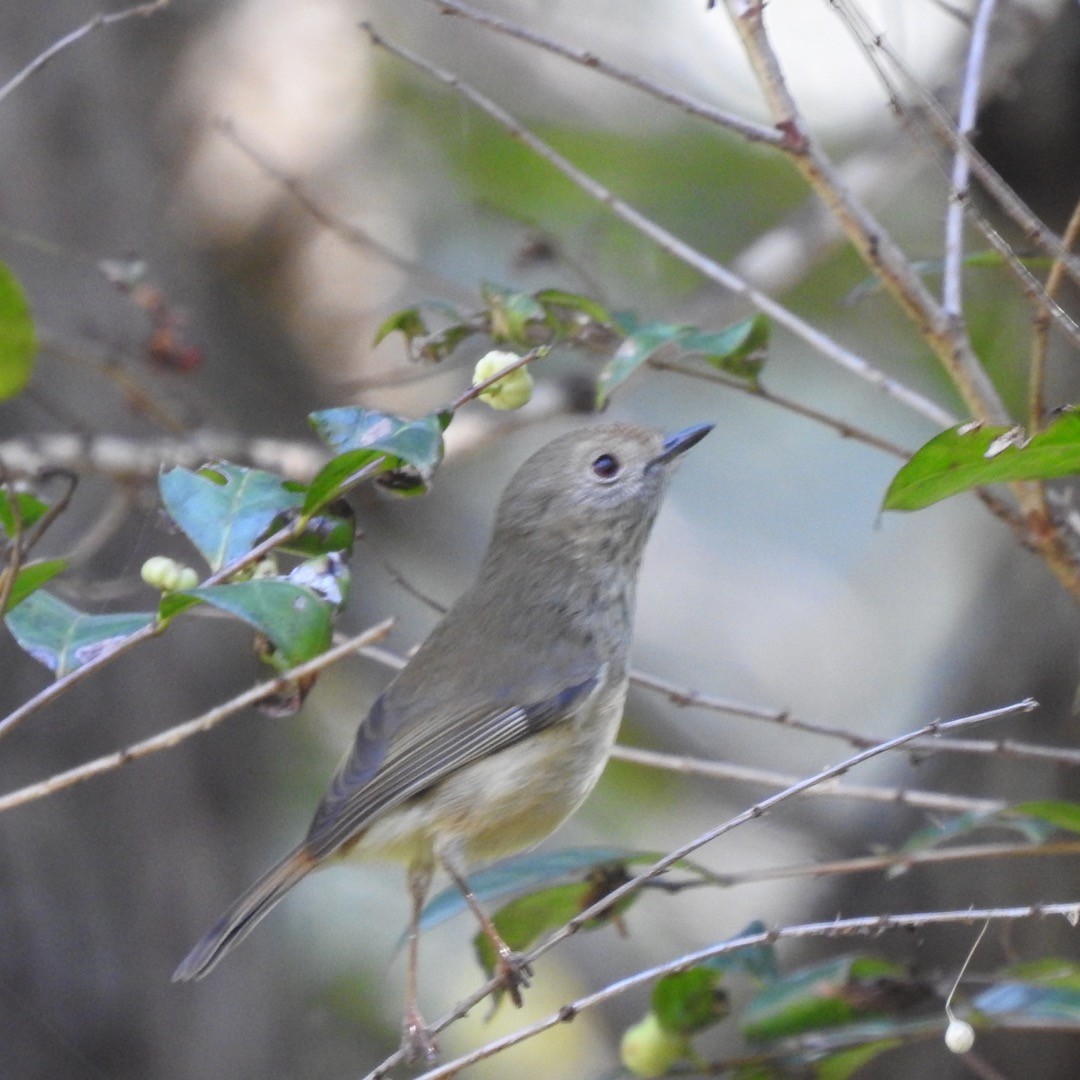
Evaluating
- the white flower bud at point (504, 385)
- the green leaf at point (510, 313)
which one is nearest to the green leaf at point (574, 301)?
the green leaf at point (510, 313)

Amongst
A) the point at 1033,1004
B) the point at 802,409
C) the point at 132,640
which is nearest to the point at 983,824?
the point at 1033,1004

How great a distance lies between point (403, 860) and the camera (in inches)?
95.0

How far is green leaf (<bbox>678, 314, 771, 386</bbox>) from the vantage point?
6.44 feet

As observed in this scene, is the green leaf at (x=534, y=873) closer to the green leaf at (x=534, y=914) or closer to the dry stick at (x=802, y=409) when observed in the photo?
the green leaf at (x=534, y=914)

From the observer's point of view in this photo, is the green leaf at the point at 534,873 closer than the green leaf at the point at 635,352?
No

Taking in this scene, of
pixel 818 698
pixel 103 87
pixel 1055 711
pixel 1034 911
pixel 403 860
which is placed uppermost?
pixel 103 87

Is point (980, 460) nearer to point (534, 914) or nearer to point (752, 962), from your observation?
point (752, 962)

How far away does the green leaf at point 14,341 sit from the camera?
1482 mm

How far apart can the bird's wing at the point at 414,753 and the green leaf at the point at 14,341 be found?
99cm

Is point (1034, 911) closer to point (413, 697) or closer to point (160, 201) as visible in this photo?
point (413, 697)

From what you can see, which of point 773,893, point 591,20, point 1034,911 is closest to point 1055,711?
point 773,893

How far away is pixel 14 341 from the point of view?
1.50 metres

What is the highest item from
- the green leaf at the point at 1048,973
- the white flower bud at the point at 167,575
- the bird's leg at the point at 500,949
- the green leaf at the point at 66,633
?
→ the green leaf at the point at 66,633

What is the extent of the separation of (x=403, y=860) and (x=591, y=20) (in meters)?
3.20
